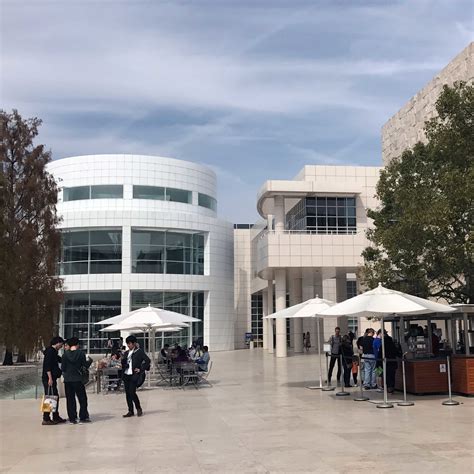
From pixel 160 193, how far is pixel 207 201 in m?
4.59

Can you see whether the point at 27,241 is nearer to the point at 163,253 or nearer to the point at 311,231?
the point at 163,253

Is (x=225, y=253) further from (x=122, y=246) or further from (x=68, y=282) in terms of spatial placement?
(x=68, y=282)

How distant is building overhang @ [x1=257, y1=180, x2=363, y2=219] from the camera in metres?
37.1

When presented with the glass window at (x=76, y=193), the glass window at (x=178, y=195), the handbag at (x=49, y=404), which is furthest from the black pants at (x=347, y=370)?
the glass window at (x=76, y=193)

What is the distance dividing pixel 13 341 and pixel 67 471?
74.8 feet

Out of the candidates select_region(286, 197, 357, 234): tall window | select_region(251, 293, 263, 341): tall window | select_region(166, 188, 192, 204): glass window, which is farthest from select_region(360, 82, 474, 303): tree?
select_region(251, 293, 263, 341): tall window

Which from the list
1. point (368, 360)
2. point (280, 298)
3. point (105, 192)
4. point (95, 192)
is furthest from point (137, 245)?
point (368, 360)

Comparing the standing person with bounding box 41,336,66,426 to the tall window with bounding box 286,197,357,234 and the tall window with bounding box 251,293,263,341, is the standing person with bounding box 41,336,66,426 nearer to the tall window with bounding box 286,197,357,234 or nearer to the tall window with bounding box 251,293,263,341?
the tall window with bounding box 286,197,357,234

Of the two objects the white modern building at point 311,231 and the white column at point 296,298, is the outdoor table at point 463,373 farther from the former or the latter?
the white column at point 296,298

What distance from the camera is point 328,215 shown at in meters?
38.6

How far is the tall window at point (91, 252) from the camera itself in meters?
43.1

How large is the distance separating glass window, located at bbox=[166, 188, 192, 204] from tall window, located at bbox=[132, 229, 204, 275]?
283cm

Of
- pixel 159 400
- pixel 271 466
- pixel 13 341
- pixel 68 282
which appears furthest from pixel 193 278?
pixel 271 466

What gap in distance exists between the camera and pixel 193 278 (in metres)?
45.0
